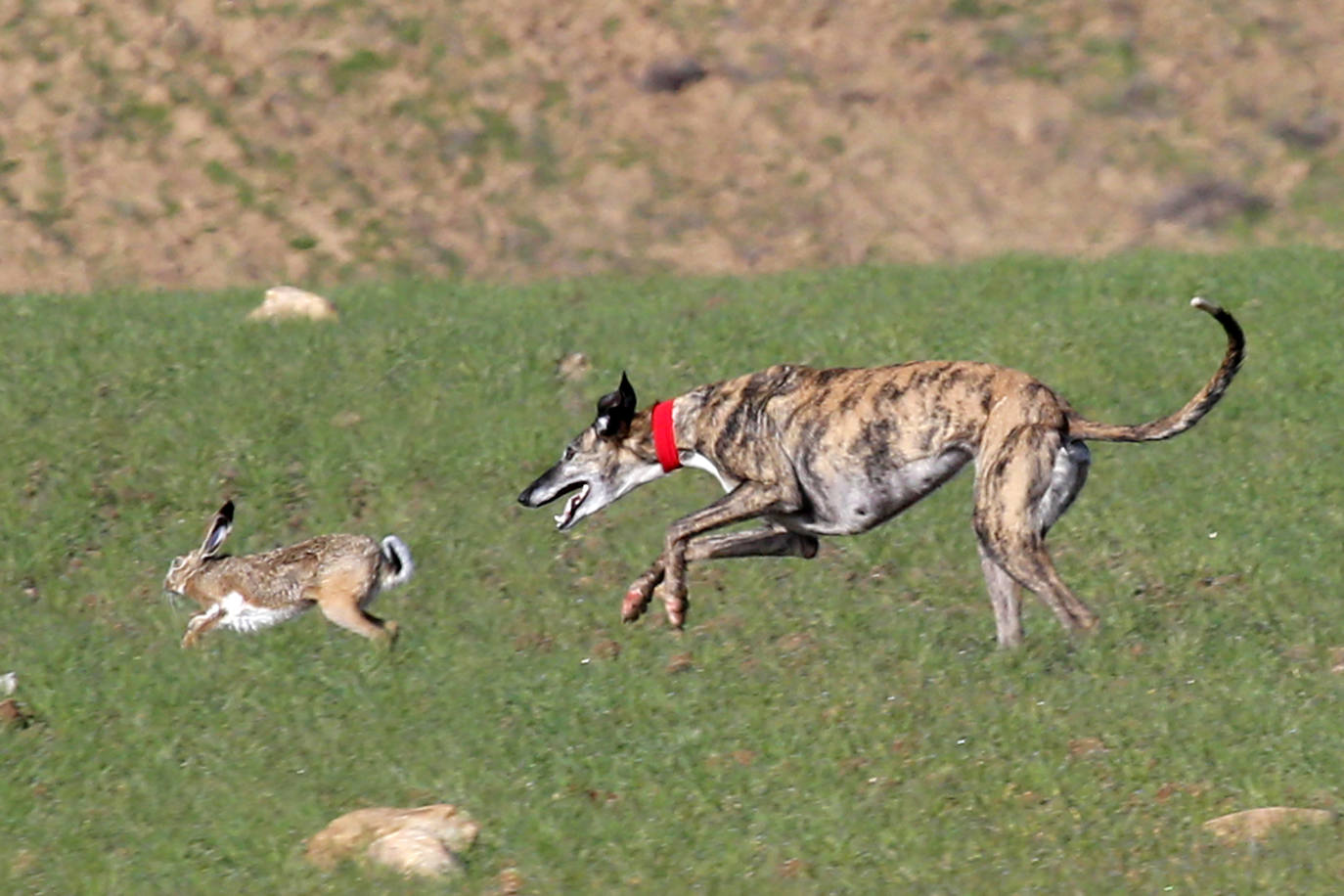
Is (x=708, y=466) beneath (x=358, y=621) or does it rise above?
above

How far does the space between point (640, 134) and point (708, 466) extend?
21022mm

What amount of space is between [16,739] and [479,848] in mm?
3530

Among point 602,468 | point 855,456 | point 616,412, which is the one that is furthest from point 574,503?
point 855,456

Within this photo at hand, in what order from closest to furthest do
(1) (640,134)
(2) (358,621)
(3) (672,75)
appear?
(2) (358,621), (1) (640,134), (3) (672,75)

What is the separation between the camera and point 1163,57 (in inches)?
1414

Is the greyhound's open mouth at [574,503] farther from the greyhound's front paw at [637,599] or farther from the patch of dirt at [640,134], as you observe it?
the patch of dirt at [640,134]

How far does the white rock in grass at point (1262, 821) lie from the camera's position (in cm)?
966

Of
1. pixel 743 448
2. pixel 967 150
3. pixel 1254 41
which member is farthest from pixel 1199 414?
pixel 1254 41

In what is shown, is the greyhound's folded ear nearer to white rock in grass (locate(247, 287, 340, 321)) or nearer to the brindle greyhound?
the brindle greyhound

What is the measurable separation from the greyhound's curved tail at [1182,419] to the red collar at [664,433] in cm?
267

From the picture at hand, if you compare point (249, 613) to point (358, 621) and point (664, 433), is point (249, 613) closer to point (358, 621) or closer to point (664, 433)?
point (358, 621)

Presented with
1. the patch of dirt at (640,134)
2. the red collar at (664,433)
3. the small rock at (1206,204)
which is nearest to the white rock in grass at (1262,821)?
the red collar at (664,433)

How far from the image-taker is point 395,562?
1466 cm

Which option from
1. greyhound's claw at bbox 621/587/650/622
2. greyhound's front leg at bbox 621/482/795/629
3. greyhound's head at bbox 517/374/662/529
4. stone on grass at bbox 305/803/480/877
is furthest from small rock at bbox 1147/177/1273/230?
stone on grass at bbox 305/803/480/877
